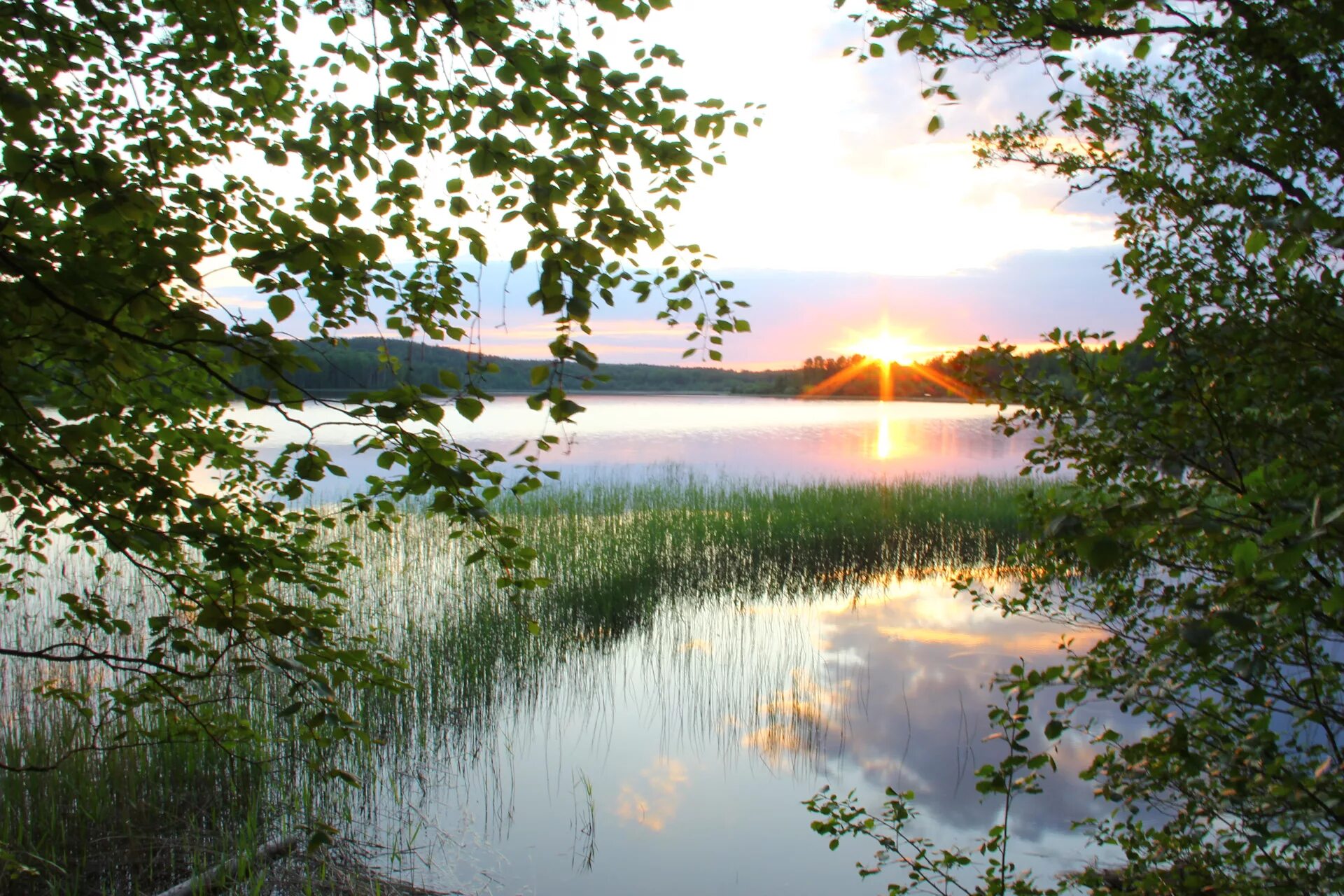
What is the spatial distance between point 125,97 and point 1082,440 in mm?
4440

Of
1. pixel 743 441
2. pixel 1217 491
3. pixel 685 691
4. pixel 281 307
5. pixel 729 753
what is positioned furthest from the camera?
pixel 743 441

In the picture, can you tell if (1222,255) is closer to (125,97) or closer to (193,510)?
(193,510)

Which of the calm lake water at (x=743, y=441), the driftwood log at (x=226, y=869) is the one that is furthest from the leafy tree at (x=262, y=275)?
the calm lake water at (x=743, y=441)

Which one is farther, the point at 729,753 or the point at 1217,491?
the point at 729,753

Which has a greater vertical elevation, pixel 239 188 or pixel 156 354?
pixel 239 188

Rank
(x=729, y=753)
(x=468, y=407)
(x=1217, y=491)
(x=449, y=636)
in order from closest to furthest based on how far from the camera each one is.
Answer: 1. (x=468, y=407)
2. (x=1217, y=491)
3. (x=729, y=753)
4. (x=449, y=636)

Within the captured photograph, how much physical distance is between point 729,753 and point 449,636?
2757mm

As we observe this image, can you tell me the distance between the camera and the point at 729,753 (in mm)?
5949

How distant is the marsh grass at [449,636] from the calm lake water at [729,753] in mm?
180

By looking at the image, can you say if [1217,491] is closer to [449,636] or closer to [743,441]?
[449,636]

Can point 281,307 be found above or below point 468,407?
above

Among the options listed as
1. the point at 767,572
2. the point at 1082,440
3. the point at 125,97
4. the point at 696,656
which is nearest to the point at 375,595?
the point at 696,656

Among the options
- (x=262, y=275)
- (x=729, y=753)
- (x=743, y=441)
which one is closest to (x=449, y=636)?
(x=729, y=753)

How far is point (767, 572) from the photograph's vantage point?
1123 centimetres
